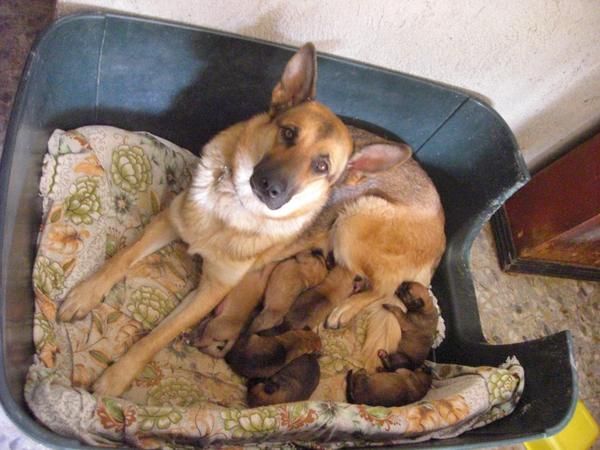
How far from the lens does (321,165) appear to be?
1805 millimetres

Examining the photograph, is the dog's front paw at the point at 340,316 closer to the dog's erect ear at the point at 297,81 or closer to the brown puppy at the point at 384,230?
the brown puppy at the point at 384,230

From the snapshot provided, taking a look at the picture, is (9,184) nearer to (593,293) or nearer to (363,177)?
(363,177)

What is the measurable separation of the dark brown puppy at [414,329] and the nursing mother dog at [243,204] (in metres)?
0.65

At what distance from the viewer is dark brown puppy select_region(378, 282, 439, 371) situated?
2371mm

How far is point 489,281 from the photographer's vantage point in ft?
10.1

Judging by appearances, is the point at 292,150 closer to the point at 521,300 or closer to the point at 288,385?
the point at 288,385

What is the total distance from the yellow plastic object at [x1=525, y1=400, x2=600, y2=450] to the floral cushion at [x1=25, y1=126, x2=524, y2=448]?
770mm

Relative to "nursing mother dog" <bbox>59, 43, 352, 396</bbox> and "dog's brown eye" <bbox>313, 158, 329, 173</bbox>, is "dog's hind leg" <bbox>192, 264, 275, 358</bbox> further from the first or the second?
"dog's brown eye" <bbox>313, 158, 329, 173</bbox>

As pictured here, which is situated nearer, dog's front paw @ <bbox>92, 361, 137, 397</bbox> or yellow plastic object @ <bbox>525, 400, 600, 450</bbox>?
dog's front paw @ <bbox>92, 361, 137, 397</bbox>

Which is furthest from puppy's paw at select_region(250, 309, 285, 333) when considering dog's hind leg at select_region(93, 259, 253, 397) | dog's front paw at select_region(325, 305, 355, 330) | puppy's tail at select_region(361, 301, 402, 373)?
puppy's tail at select_region(361, 301, 402, 373)

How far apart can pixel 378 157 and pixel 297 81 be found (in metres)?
0.39

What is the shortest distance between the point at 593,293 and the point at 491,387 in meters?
1.68

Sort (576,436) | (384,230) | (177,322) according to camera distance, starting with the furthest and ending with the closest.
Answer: (576,436) → (384,230) → (177,322)

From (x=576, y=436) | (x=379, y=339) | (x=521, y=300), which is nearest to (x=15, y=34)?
(x=379, y=339)
